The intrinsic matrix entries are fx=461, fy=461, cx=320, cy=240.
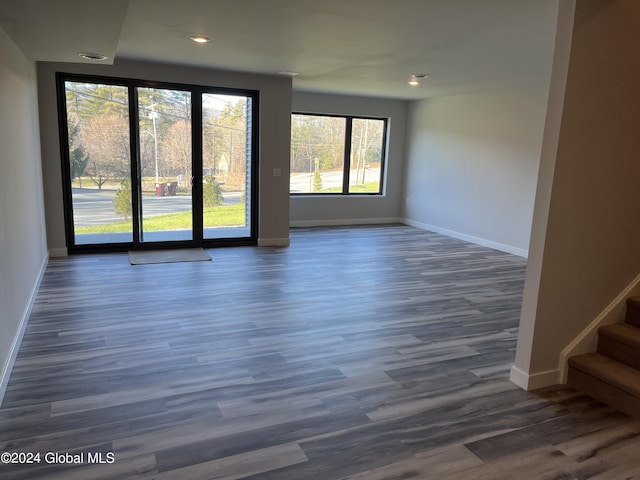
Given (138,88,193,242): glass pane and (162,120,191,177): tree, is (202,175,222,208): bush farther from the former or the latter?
(162,120,191,177): tree

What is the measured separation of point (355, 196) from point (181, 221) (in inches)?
149

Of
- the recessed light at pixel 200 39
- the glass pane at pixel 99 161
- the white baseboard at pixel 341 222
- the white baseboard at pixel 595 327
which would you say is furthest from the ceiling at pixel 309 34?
the white baseboard at pixel 341 222

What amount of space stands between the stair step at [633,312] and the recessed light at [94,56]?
452cm

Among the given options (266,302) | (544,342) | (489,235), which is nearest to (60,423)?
(266,302)

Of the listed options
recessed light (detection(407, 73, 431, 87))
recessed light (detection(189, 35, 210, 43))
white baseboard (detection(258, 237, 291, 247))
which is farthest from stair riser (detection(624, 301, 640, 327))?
white baseboard (detection(258, 237, 291, 247))

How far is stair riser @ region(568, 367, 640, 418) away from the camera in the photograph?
260cm

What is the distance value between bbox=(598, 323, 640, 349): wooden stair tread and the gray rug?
4.39m

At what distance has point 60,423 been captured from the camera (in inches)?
92.7

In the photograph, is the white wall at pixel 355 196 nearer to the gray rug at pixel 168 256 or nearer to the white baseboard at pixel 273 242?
the white baseboard at pixel 273 242

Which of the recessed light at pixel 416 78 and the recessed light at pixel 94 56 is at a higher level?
the recessed light at pixel 416 78

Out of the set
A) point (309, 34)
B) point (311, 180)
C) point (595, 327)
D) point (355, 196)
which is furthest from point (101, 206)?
point (595, 327)

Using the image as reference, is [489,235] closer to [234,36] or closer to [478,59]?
[478,59]

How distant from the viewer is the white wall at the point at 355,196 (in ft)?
27.7

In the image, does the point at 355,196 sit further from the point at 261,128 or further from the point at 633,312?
the point at 633,312
